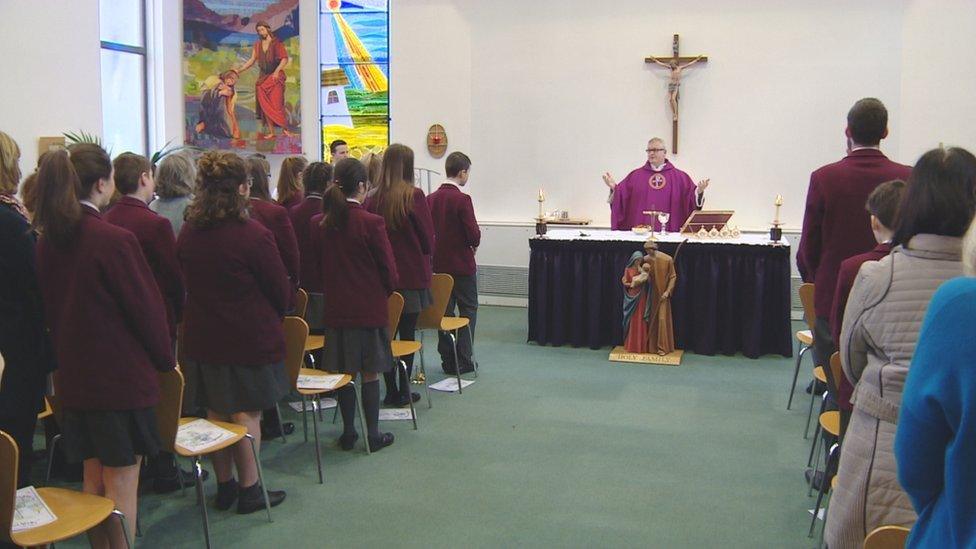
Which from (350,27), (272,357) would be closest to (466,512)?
(272,357)

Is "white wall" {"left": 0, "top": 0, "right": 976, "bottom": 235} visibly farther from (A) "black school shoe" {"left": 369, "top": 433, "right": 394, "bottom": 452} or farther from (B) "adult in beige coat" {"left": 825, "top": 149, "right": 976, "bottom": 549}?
(B) "adult in beige coat" {"left": 825, "top": 149, "right": 976, "bottom": 549}

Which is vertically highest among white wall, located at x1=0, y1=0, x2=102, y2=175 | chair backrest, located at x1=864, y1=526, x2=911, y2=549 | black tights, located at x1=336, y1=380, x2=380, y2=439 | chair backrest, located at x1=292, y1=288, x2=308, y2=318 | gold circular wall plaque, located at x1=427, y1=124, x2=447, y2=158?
white wall, located at x1=0, y1=0, x2=102, y2=175

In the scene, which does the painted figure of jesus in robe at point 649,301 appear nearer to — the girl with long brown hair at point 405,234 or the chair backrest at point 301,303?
the girl with long brown hair at point 405,234

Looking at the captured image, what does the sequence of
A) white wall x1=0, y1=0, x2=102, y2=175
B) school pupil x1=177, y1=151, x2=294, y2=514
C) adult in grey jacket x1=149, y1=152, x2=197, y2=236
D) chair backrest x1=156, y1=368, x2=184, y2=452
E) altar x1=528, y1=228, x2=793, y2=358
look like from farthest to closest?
white wall x1=0, y1=0, x2=102, y2=175, altar x1=528, y1=228, x2=793, y2=358, adult in grey jacket x1=149, y1=152, x2=197, y2=236, school pupil x1=177, y1=151, x2=294, y2=514, chair backrest x1=156, y1=368, x2=184, y2=452

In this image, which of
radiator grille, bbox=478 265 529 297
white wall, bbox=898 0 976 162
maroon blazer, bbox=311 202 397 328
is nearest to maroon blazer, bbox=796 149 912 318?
maroon blazer, bbox=311 202 397 328

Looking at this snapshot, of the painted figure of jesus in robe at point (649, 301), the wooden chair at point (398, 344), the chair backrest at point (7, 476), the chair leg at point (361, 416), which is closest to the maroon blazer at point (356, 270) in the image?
the wooden chair at point (398, 344)

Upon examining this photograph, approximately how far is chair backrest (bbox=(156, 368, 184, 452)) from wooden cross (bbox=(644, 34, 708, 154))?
284 inches

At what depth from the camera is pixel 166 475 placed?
14.4 ft

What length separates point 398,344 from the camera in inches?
218

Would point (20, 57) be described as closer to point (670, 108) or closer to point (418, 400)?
point (418, 400)

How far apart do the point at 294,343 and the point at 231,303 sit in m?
0.50

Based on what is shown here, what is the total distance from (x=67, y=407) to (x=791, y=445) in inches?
149

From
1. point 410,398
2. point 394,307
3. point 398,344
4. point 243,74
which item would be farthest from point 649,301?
point 243,74

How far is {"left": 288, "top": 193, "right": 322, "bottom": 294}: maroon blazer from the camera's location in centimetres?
547
